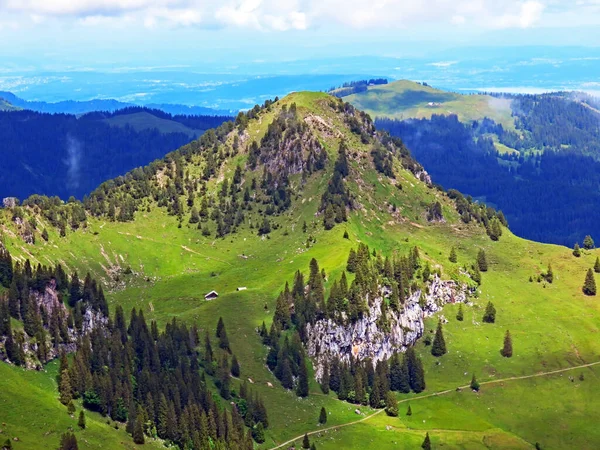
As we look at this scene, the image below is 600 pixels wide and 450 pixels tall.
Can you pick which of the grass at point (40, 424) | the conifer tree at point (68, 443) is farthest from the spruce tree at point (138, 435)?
the conifer tree at point (68, 443)

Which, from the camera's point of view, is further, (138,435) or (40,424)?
(138,435)

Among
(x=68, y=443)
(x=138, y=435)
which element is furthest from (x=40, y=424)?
(x=138, y=435)

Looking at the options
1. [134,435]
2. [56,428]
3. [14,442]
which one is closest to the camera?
[14,442]

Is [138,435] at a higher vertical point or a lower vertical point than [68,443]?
lower

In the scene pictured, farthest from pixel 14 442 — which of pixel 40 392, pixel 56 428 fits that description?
pixel 40 392

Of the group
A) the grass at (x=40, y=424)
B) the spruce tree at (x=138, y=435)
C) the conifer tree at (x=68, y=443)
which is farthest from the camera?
the spruce tree at (x=138, y=435)

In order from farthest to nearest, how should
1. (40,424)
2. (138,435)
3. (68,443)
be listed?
1. (138,435)
2. (40,424)
3. (68,443)

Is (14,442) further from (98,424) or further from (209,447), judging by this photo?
(209,447)

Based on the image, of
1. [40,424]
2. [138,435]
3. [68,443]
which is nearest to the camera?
[68,443]

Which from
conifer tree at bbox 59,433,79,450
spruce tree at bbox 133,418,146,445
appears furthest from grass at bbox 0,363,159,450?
conifer tree at bbox 59,433,79,450

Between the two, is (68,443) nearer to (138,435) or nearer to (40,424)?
(40,424)

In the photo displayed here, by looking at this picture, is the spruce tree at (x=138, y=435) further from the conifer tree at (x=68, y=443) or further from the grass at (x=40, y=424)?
the conifer tree at (x=68, y=443)
